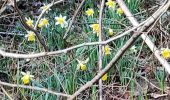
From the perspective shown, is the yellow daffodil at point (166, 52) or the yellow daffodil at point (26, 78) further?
the yellow daffodil at point (26, 78)

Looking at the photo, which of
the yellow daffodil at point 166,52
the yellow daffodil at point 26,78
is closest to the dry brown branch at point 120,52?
the yellow daffodil at point 166,52

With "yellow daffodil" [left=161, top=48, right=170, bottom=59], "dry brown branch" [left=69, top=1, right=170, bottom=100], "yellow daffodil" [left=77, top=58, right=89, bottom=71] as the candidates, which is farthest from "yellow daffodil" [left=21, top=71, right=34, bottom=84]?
"dry brown branch" [left=69, top=1, right=170, bottom=100]

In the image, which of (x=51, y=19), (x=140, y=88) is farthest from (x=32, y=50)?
(x=140, y=88)

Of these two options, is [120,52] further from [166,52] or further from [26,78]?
[26,78]

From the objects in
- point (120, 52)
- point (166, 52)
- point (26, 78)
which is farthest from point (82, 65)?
point (120, 52)

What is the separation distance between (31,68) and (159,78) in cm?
95

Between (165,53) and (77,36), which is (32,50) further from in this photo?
(165,53)

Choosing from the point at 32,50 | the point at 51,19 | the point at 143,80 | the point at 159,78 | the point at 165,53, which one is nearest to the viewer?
the point at 165,53

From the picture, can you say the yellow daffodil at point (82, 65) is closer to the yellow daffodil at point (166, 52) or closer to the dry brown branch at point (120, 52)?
the yellow daffodil at point (166, 52)

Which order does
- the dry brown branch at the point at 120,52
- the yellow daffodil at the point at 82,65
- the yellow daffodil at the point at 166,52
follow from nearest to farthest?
the dry brown branch at the point at 120,52
the yellow daffodil at the point at 166,52
the yellow daffodil at the point at 82,65

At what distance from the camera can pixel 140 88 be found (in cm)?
279

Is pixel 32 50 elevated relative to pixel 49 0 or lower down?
lower down

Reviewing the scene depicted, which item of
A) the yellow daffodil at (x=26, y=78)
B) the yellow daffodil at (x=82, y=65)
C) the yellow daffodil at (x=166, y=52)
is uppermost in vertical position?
the yellow daffodil at (x=166, y=52)

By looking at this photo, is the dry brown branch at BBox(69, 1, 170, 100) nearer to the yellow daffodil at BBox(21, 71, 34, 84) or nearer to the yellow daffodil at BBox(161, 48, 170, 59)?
the yellow daffodil at BBox(161, 48, 170, 59)
